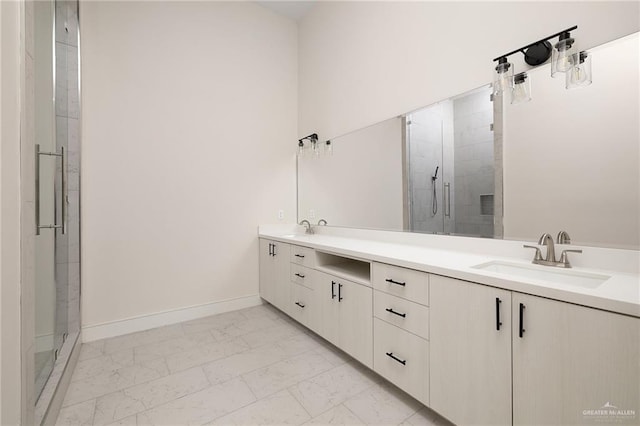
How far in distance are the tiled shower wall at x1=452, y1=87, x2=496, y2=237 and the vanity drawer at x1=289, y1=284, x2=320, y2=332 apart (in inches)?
47.6

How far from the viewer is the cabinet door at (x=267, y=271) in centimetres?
293

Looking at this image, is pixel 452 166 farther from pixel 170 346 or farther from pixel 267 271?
pixel 170 346

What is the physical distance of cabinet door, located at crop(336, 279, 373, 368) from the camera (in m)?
1.76

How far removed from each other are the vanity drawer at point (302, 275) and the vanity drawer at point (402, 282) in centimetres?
72

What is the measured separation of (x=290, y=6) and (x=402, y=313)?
11.3 ft

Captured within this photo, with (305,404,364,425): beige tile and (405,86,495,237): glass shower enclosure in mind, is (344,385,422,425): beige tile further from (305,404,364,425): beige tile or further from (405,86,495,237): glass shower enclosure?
(405,86,495,237): glass shower enclosure

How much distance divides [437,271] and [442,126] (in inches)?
43.9

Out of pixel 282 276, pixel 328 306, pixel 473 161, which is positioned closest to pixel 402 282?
pixel 328 306

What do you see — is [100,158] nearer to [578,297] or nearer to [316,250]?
[316,250]

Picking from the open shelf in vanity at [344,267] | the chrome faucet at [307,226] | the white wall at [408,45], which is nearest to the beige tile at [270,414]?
the open shelf in vanity at [344,267]

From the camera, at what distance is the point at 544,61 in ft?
4.81

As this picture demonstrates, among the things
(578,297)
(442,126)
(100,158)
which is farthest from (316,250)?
(100,158)

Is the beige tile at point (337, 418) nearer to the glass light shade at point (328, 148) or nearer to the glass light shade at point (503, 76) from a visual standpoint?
the glass light shade at point (503, 76)

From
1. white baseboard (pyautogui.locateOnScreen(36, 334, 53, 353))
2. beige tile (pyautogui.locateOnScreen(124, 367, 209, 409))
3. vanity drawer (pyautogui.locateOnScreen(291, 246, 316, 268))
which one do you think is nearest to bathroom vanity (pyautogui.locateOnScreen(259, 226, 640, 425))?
vanity drawer (pyautogui.locateOnScreen(291, 246, 316, 268))
